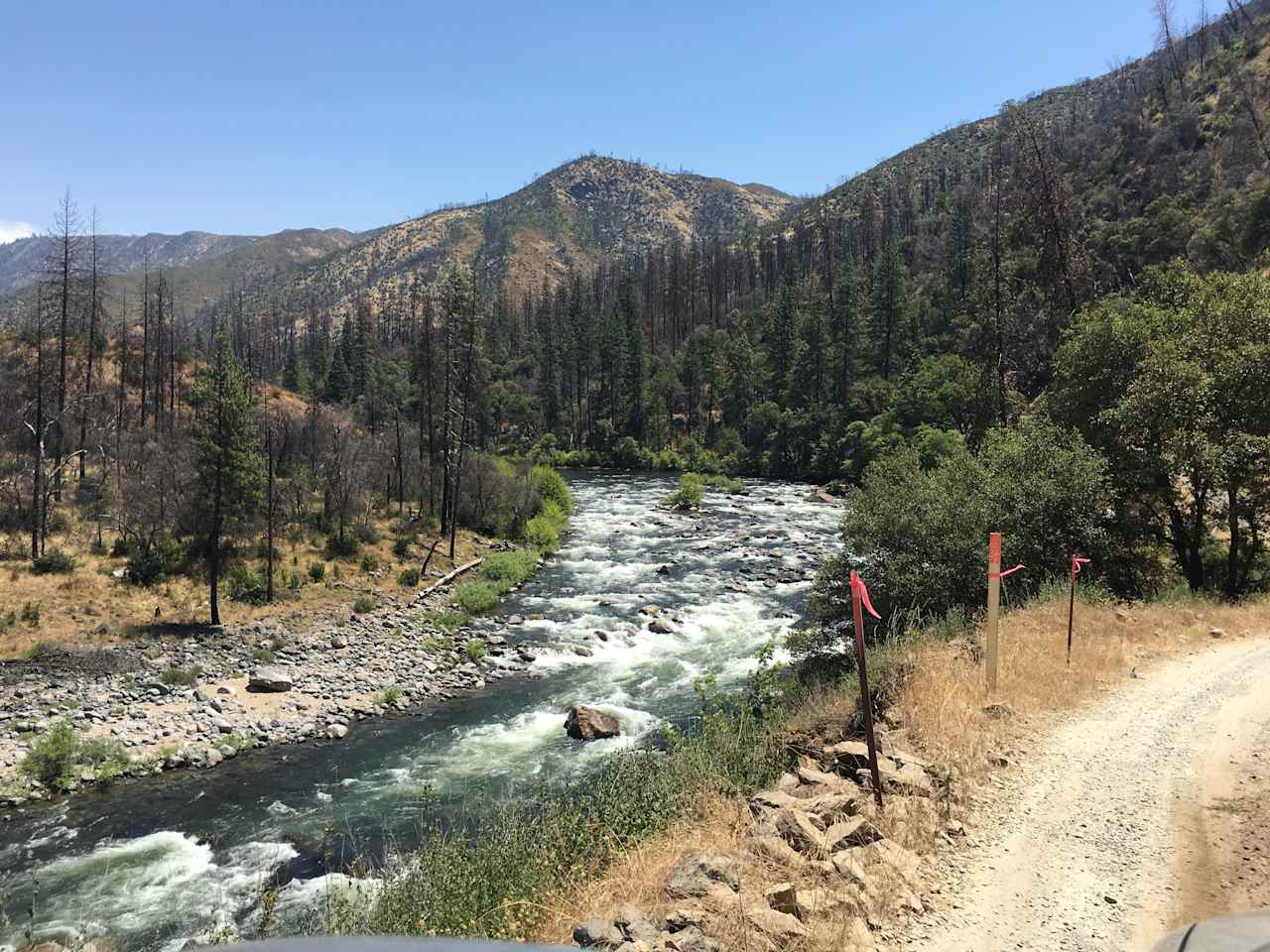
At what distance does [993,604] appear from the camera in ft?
26.7

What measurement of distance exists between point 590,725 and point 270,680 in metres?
10.4

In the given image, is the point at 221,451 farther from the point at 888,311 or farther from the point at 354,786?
the point at 888,311

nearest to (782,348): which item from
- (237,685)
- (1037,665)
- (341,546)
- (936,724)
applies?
(341,546)

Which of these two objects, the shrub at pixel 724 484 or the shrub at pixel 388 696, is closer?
the shrub at pixel 388 696

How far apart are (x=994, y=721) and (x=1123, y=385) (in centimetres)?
1476

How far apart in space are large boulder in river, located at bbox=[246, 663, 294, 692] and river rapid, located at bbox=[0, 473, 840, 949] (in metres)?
3.51

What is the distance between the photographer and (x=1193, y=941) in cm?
275

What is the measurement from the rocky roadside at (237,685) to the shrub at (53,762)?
236 mm

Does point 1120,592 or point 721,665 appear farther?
point 721,665

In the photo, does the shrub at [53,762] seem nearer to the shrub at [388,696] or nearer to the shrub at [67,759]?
the shrub at [67,759]

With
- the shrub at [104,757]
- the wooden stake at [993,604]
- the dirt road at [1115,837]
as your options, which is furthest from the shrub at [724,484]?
the dirt road at [1115,837]

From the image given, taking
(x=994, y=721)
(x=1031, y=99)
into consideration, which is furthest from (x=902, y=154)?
(x=994, y=721)

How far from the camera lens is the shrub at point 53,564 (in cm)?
2652

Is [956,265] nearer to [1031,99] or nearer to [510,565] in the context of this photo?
[510,565]
